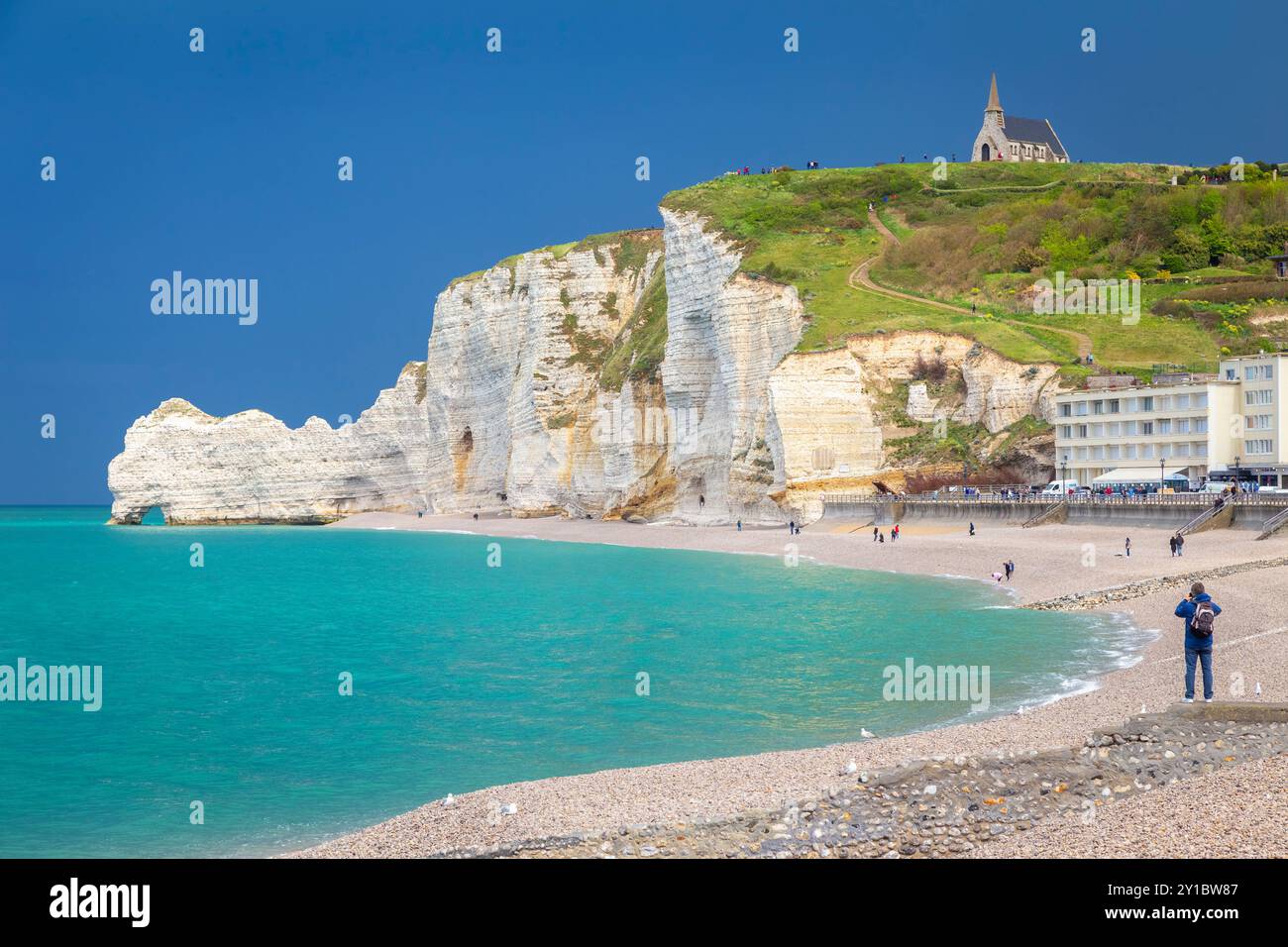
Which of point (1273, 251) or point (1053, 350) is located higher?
point (1273, 251)

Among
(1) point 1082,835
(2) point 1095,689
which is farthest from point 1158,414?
(1) point 1082,835

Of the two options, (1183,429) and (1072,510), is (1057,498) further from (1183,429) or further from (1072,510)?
(1183,429)

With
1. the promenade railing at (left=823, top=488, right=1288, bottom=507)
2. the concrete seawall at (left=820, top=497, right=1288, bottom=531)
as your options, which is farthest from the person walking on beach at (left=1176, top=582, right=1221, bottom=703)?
the promenade railing at (left=823, top=488, right=1288, bottom=507)

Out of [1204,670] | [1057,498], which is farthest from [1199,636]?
[1057,498]

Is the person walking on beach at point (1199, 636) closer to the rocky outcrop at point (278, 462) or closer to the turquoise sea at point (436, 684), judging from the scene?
the turquoise sea at point (436, 684)

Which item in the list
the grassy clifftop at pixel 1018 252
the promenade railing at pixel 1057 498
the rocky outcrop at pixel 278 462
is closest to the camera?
the promenade railing at pixel 1057 498

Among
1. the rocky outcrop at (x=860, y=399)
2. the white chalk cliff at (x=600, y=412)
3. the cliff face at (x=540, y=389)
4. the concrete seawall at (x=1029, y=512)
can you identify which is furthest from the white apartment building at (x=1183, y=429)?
the cliff face at (x=540, y=389)

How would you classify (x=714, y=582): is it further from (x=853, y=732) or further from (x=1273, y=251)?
(x=1273, y=251)
